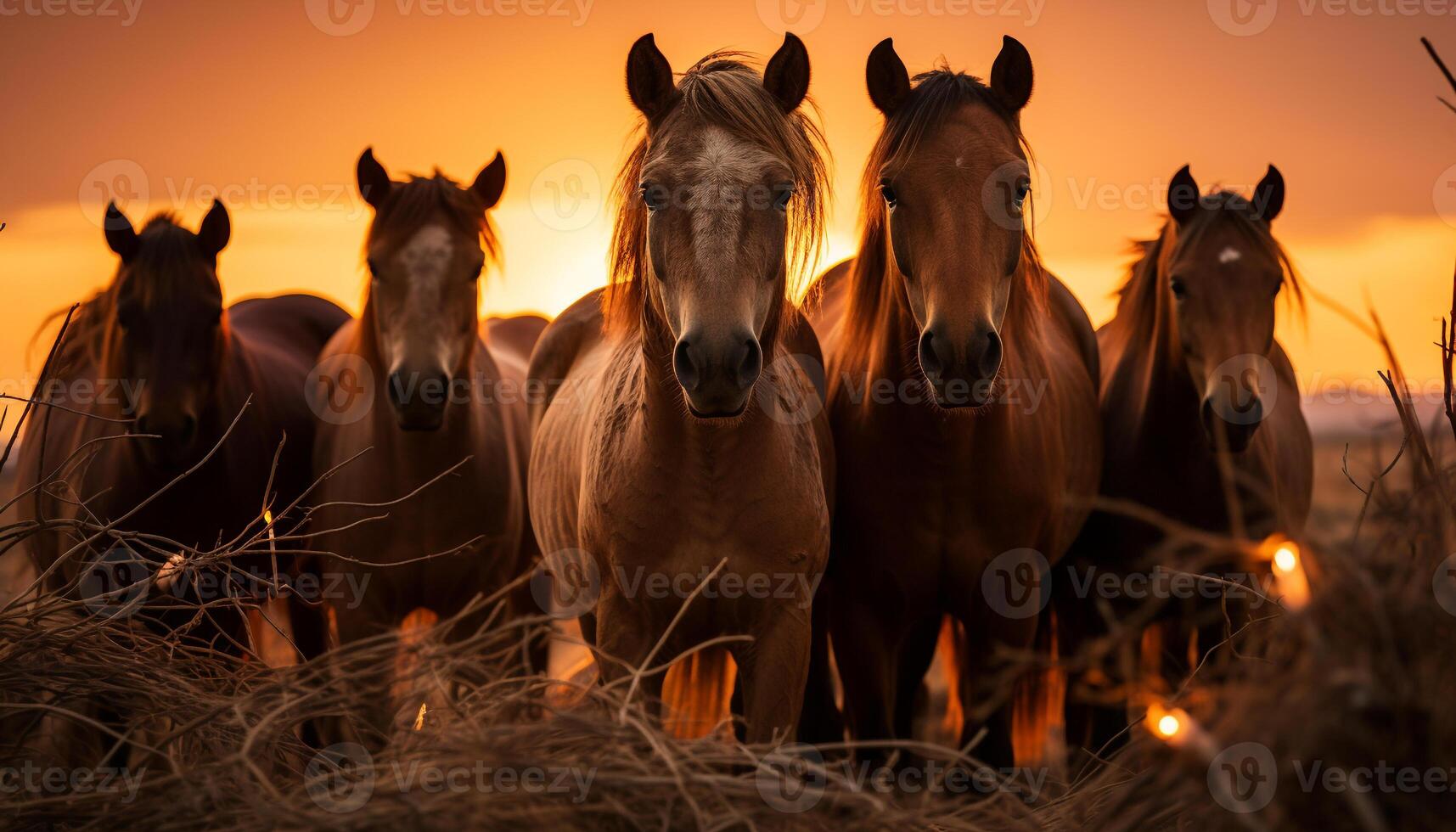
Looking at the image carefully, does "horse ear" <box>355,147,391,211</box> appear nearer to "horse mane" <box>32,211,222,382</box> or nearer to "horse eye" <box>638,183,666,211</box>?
"horse mane" <box>32,211,222,382</box>

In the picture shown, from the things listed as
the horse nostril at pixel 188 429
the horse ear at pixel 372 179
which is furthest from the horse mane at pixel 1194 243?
the horse nostril at pixel 188 429

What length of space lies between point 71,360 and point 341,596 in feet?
5.53

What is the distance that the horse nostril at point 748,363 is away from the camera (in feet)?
7.85

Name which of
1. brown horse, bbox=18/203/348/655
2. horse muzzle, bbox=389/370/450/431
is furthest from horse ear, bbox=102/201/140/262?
horse muzzle, bbox=389/370/450/431

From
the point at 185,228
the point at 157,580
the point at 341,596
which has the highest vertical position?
the point at 185,228

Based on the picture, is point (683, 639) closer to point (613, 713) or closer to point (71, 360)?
point (613, 713)

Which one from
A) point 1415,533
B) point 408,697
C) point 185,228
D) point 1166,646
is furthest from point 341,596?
point 1415,533

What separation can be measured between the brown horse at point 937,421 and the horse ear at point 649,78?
70 centimetres

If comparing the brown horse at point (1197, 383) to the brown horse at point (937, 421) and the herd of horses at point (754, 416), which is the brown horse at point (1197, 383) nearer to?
the herd of horses at point (754, 416)

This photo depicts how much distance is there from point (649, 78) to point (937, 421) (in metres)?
1.27

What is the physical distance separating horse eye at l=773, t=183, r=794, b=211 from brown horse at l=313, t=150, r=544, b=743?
171 cm

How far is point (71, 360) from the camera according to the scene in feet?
15.4

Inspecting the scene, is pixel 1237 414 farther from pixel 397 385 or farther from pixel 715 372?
pixel 397 385

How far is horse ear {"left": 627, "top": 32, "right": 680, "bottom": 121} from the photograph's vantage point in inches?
113
